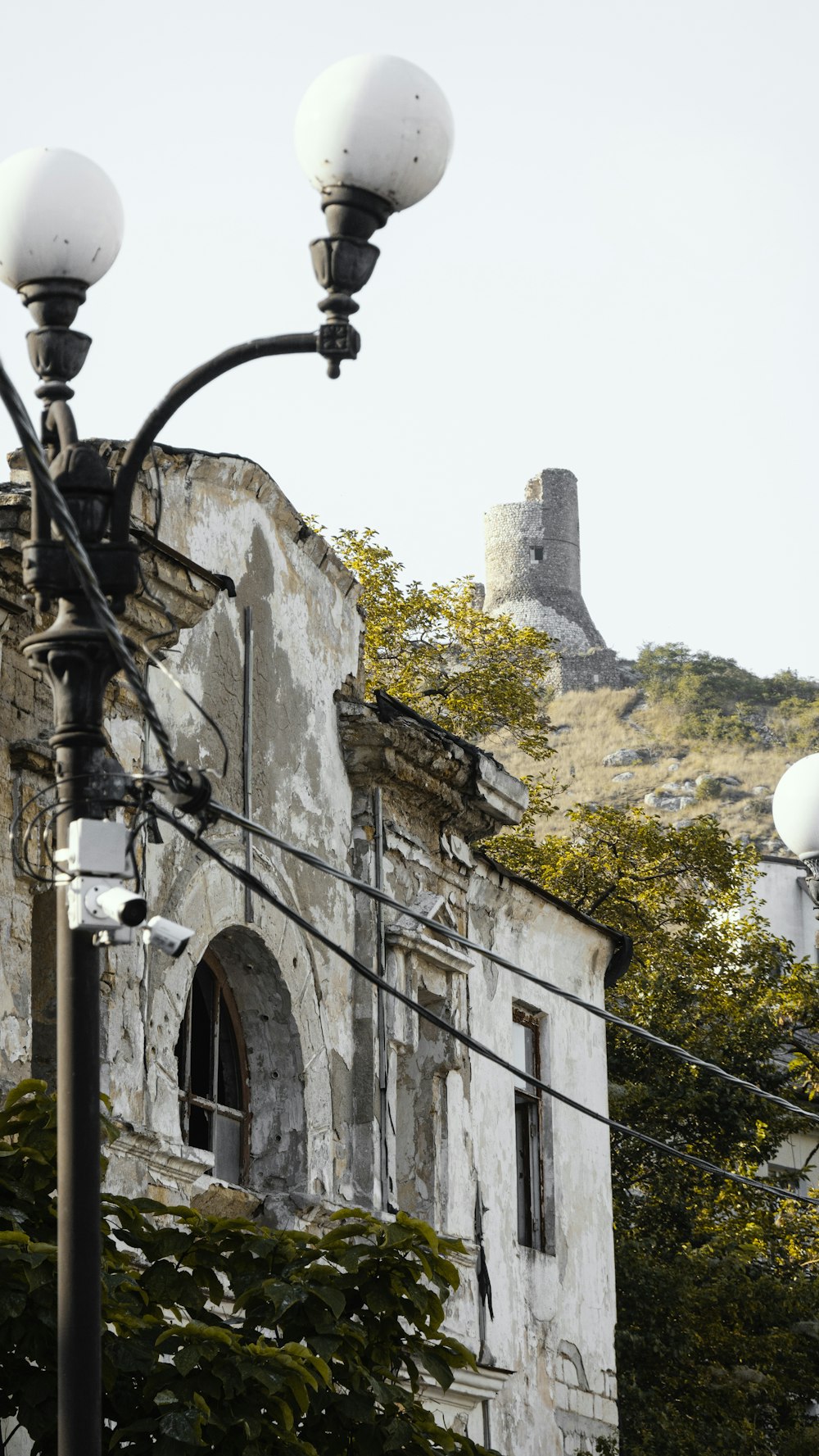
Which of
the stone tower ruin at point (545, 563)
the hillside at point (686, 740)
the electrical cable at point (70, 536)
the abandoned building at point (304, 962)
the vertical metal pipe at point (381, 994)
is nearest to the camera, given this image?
the electrical cable at point (70, 536)

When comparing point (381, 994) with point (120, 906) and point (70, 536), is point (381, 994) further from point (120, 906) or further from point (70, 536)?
point (70, 536)

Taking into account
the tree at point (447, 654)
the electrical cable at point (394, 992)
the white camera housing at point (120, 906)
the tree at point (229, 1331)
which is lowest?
the tree at point (229, 1331)

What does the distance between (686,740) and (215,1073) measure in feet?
208

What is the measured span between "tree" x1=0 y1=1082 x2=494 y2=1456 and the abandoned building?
167 centimetres

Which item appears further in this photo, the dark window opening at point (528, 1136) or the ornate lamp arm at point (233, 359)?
the dark window opening at point (528, 1136)

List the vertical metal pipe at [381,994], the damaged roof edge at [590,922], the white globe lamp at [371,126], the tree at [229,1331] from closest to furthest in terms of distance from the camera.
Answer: the white globe lamp at [371,126] → the tree at [229,1331] → the vertical metal pipe at [381,994] → the damaged roof edge at [590,922]

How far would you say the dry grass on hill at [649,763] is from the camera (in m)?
64.7

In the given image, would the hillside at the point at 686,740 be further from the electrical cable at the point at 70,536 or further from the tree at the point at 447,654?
the electrical cable at the point at 70,536

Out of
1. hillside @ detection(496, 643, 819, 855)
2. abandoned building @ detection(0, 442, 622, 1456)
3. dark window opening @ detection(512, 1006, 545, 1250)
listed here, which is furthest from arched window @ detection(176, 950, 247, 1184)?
hillside @ detection(496, 643, 819, 855)

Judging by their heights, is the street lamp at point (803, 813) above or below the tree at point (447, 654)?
below

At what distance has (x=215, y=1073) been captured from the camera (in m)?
10.3

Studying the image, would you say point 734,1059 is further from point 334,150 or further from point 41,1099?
point 334,150

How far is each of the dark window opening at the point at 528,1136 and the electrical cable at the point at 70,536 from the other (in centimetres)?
936

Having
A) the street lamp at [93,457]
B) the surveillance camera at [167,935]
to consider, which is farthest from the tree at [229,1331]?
the surveillance camera at [167,935]
